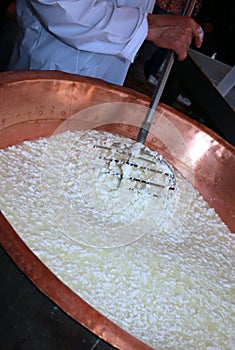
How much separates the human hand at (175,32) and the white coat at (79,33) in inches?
2.2

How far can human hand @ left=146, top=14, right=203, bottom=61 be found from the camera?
1447 mm

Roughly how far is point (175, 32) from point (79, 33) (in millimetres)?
343

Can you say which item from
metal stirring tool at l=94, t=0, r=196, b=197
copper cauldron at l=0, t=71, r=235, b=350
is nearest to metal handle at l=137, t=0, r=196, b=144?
metal stirring tool at l=94, t=0, r=196, b=197

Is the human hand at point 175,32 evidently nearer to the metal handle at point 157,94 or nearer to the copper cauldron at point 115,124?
the metal handle at point 157,94

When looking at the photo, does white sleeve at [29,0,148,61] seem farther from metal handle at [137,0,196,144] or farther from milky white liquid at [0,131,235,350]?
milky white liquid at [0,131,235,350]

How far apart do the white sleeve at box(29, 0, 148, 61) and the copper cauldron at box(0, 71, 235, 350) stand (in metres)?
0.14

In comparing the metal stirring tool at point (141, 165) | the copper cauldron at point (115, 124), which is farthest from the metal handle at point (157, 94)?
the copper cauldron at point (115, 124)

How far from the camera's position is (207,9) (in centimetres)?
410

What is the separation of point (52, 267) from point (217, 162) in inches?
35.8

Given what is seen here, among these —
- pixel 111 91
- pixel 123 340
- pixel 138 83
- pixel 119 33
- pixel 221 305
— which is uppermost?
pixel 119 33

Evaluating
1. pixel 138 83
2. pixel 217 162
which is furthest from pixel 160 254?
pixel 138 83

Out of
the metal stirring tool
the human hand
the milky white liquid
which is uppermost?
the human hand

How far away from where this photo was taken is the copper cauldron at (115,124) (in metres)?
1.28

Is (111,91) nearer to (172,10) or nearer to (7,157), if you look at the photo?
(7,157)
